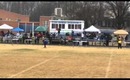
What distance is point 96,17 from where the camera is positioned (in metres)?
91.6

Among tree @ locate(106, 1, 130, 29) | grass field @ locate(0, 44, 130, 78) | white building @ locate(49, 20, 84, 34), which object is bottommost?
grass field @ locate(0, 44, 130, 78)

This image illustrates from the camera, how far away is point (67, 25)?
62.7 m

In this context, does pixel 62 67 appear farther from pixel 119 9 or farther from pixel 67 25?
pixel 119 9

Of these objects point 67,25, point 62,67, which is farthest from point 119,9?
point 62,67

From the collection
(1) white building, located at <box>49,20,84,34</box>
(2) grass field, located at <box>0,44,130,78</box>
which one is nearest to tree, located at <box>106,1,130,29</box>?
(1) white building, located at <box>49,20,84,34</box>

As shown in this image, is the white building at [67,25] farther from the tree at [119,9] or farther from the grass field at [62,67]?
the grass field at [62,67]

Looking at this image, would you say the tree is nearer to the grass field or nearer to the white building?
the white building

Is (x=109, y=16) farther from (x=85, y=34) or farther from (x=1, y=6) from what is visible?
(x=1, y=6)

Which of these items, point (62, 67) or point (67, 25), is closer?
point (62, 67)

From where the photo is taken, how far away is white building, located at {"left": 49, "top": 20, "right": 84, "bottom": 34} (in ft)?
204

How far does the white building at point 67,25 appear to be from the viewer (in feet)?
204

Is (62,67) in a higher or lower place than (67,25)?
lower

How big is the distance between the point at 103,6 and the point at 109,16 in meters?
3.81

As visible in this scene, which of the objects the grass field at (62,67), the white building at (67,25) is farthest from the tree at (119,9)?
the grass field at (62,67)
